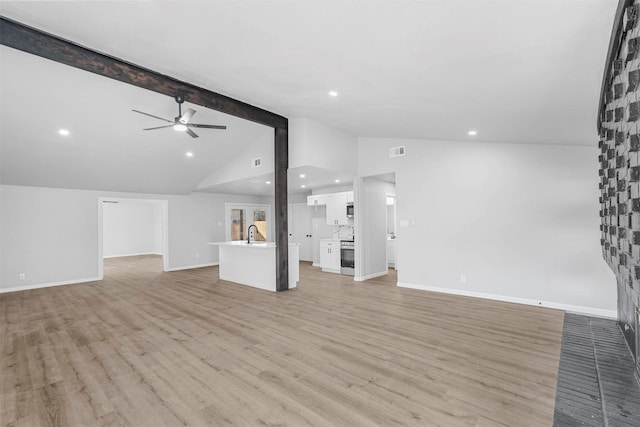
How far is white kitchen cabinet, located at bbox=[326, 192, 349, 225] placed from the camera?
799cm

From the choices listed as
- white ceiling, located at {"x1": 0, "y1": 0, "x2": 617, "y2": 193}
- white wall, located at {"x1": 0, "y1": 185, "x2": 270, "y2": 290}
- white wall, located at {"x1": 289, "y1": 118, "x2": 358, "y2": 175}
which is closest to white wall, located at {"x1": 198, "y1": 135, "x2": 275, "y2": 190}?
white wall, located at {"x1": 289, "y1": 118, "x2": 358, "y2": 175}

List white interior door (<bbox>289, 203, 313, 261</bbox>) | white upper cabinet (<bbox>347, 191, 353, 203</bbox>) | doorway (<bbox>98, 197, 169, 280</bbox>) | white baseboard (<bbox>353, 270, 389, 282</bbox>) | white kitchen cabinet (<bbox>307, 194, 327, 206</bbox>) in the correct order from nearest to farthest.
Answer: white baseboard (<bbox>353, 270, 389, 282</bbox>)
white upper cabinet (<bbox>347, 191, 353, 203</bbox>)
white kitchen cabinet (<bbox>307, 194, 327, 206</bbox>)
white interior door (<bbox>289, 203, 313, 261</bbox>)
doorway (<bbox>98, 197, 169, 280</bbox>)

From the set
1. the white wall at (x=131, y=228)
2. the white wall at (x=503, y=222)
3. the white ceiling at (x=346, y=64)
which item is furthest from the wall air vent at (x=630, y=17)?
the white wall at (x=131, y=228)

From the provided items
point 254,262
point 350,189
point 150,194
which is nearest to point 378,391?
point 254,262

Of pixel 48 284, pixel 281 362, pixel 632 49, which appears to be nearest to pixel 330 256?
pixel 281 362

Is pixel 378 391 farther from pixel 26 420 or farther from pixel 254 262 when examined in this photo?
pixel 254 262

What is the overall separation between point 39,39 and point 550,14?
435 centimetres

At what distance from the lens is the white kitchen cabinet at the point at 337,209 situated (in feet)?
26.2

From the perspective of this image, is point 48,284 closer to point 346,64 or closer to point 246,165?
point 246,165

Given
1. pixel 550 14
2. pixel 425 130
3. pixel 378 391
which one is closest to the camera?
pixel 550 14

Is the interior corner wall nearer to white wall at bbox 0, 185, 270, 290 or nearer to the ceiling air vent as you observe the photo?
the ceiling air vent

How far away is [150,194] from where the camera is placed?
27.2 ft

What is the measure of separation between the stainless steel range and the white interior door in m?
2.46

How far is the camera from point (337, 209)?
8.16 m
